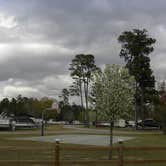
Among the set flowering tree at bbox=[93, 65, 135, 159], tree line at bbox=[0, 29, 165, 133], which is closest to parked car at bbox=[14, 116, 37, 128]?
tree line at bbox=[0, 29, 165, 133]

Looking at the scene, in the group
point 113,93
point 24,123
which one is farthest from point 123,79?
point 24,123

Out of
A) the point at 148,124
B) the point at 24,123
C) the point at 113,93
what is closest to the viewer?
the point at 113,93

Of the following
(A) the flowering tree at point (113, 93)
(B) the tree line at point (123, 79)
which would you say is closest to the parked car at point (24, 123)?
(B) the tree line at point (123, 79)

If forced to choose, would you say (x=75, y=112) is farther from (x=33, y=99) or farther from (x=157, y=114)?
(x=157, y=114)

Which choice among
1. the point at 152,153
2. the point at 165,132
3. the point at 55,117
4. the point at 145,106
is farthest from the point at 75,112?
the point at 152,153

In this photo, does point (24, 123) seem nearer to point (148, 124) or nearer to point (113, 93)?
point (148, 124)

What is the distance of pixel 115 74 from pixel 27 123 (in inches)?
2776

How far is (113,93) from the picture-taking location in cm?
2636

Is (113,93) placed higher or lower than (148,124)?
higher

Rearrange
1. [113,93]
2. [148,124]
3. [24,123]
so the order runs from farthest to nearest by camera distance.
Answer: [148,124]
[24,123]
[113,93]

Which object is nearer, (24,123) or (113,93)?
(113,93)

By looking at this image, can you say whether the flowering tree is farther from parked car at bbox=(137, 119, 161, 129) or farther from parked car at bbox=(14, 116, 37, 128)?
parked car at bbox=(137, 119, 161, 129)

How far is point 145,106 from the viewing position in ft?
343

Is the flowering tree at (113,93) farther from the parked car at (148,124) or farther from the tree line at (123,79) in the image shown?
the parked car at (148,124)
